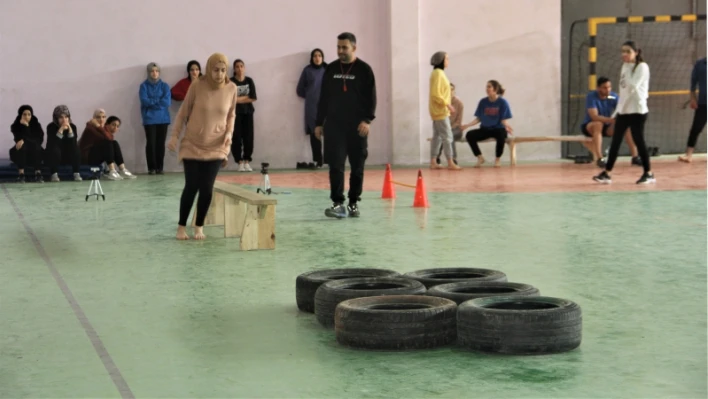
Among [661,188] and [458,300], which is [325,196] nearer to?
[661,188]

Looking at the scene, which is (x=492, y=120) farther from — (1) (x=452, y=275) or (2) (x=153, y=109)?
(1) (x=452, y=275)

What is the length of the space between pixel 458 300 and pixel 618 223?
17.0 feet

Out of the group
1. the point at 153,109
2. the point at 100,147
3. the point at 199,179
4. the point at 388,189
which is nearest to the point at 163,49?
the point at 153,109

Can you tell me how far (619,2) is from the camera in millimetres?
22531

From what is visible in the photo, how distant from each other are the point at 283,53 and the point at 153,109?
9.44 ft

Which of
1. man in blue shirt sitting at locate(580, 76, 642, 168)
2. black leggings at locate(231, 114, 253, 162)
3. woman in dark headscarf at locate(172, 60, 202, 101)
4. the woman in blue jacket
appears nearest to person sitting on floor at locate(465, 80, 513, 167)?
man in blue shirt sitting at locate(580, 76, 642, 168)

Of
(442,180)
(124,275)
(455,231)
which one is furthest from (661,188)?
(124,275)

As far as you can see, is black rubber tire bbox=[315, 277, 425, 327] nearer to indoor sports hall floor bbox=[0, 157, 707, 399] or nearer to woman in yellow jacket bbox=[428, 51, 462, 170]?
indoor sports hall floor bbox=[0, 157, 707, 399]

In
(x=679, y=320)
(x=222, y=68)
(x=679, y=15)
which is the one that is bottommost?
(x=679, y=320)

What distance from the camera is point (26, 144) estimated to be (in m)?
18.2

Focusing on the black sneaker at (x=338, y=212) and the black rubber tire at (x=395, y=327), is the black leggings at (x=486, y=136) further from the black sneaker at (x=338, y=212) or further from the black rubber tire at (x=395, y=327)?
the black rubber tire at (x=395, y=327)

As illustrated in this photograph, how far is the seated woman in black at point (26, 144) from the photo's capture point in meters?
18.2

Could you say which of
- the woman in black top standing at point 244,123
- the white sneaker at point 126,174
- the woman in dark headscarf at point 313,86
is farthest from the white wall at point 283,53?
the white sneaker at point 126,174

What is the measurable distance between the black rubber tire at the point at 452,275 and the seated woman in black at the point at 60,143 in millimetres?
12590
